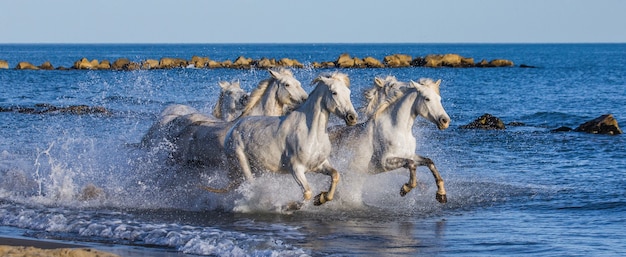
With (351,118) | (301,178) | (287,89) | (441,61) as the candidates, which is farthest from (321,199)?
(441,61)

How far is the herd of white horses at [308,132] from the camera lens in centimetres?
1070

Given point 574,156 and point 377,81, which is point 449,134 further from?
point 377,81

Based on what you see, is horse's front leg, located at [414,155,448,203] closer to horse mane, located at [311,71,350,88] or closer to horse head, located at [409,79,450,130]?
horse head, located at [409,79,450,130]

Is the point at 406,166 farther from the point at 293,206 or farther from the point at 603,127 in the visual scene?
the point at 603,127

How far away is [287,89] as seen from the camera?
461 inches

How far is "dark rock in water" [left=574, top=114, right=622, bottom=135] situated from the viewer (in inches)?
891

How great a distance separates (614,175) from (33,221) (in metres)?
9.34

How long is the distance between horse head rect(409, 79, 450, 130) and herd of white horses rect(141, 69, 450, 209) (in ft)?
0.04

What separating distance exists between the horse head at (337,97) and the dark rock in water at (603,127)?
13585 mm

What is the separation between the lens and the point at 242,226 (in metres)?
10.7

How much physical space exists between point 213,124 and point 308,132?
208 cm

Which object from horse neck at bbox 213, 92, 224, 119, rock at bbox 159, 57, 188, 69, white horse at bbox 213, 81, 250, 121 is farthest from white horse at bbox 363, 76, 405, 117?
rock at bbox 159, 57, 188, 69

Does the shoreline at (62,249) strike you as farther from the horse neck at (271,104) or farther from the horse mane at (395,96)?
the horse mane at (395,96)

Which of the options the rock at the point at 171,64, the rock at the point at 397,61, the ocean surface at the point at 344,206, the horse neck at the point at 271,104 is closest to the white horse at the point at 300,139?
the ocean surface at the point at 344,206
